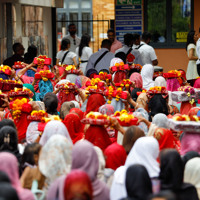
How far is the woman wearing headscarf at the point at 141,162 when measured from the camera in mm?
6328

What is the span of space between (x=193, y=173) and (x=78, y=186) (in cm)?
155

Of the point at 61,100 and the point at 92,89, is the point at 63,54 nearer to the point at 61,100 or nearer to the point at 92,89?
the point at 61,100

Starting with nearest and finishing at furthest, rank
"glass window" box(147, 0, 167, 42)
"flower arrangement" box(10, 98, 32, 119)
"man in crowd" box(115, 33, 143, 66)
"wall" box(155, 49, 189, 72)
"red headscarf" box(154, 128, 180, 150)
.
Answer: "red headscarf" box(154, 128, 180, 150), "flower arrangement" box(10, 98, 32, 119), "man in crowd" box(115, 33, 143, 66), "wall" box(155, 49, 189, 72), "glass window" box(147, 0, 167, 42)

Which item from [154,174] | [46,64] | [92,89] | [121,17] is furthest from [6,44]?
[154,174]

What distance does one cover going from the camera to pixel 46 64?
14.0m

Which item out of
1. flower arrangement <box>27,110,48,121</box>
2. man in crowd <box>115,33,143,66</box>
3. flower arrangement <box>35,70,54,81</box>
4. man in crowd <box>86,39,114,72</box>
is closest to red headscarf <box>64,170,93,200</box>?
flower arrangement <box>27,110,48,121</box>

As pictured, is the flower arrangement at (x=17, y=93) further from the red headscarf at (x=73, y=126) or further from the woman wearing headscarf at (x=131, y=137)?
the woman wearing headscarf at (x=131, y=137)

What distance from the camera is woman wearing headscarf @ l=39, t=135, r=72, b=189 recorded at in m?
6.53

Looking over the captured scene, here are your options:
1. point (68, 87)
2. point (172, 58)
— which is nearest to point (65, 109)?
point (68, 87)

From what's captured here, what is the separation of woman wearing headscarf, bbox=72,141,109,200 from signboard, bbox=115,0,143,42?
49.1ft

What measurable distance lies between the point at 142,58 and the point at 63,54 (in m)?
1.83

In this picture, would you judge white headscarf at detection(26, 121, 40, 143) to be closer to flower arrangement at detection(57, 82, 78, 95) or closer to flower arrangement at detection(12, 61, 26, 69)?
flower arrangement at detection(57, 82, 78, 95)

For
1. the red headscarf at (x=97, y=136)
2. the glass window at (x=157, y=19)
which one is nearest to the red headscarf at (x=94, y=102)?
the red headscarf at (x=97, y=136)

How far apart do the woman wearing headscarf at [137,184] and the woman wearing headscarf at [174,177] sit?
45 cm
